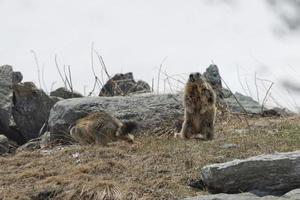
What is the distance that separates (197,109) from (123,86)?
4779 mm

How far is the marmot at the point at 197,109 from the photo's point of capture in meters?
11.8

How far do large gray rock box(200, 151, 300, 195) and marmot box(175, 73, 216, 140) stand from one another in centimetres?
406

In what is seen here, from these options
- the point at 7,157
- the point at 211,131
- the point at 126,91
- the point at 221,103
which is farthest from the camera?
the point at 126,91

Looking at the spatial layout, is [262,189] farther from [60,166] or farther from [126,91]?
[126,91]

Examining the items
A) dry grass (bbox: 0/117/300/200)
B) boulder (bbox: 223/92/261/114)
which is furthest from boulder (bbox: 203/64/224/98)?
dry grass (bbox: 0/117/300/200)

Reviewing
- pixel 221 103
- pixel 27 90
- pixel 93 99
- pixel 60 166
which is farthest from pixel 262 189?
pixel 27 90

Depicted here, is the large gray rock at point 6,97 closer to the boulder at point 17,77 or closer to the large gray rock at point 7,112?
the large gray rock at point 7,112

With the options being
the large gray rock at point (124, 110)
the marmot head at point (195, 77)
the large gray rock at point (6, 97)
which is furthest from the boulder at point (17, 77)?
the marmot head at point (195, 77)

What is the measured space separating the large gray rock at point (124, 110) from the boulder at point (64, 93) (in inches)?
104

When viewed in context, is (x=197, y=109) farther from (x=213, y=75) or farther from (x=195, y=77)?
(x=213, y=75)

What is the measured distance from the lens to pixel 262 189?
747 centimetres

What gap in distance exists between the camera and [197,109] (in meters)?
12.0

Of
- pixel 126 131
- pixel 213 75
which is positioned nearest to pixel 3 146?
pixel 126 131

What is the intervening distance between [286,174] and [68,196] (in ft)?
8.58
